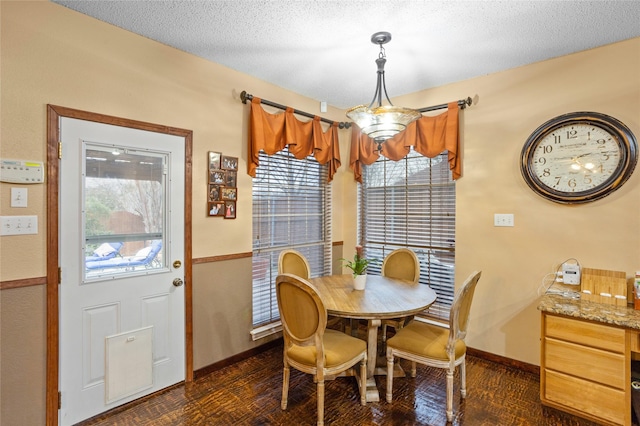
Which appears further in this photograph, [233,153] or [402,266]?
[402,266]

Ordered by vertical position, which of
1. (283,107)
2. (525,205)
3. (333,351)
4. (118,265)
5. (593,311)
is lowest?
(333,351)

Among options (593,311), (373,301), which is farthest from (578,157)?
(373,301)

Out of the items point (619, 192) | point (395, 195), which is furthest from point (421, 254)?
point (619, 192)

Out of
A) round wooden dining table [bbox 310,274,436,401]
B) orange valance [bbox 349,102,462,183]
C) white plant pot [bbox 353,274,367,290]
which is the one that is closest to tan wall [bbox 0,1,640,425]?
orange valance [bbox 349,102,462,183]

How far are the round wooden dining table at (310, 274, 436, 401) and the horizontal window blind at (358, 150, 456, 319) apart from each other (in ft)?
2.19

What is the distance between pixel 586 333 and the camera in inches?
83.4

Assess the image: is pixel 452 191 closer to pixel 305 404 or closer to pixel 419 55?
pixel 419 55

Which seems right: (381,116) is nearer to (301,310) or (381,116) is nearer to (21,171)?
(301,310)

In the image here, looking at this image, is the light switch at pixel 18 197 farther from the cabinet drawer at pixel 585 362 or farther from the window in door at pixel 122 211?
the cabinet drawer at pixel 585 362

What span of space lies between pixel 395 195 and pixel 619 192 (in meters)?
1.90

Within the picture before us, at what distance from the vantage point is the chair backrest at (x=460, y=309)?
2098mm

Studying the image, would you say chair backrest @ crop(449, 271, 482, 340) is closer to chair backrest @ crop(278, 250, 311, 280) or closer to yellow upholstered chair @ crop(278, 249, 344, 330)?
yellow upholstered chair @ crop(278, 249, 344, 330)

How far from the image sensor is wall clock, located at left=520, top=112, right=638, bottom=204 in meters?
A: 2.35

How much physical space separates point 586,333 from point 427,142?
2.03 meters
